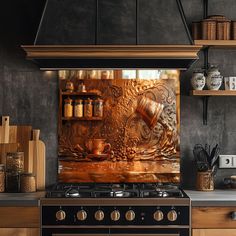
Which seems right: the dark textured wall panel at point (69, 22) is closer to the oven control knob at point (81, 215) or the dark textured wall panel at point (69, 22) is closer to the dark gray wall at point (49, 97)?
the dark gray wall at point (49, 97)

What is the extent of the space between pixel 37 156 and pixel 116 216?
0.91 m

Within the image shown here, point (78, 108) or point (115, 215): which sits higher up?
point (78, 108)

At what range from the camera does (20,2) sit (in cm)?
402

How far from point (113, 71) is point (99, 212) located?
116 cm

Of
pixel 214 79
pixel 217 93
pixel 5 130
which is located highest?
pixel 214 79

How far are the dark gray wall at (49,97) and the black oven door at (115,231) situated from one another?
2.29 ft

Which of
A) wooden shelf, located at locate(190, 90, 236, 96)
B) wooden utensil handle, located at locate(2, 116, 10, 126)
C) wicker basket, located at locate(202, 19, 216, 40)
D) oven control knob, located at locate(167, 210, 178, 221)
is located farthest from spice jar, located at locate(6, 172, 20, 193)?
wicker basket, located at locate(202, 19, 216, 40)

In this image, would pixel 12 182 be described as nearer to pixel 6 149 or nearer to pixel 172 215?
pixel 6 149

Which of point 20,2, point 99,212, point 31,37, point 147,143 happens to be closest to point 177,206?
point 99,212

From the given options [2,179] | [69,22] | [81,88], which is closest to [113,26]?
[69,22]

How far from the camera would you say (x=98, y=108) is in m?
3.98

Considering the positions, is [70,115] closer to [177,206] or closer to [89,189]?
[89,189]

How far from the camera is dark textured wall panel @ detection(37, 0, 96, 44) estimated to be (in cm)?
357

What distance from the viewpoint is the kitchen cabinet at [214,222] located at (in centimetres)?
332
